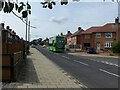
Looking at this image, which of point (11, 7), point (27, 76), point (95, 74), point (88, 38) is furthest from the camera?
point (88, 38)

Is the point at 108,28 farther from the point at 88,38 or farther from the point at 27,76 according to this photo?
the point at 27,76

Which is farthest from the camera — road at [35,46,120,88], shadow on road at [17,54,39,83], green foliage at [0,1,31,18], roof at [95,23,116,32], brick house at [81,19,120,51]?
roof at [95,23,116,32]

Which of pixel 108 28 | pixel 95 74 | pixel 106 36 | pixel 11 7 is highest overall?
pixel 108 28

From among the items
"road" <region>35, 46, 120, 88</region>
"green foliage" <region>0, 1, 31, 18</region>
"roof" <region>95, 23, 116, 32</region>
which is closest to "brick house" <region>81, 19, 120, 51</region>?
"roof" <region>95, 23, 116, 32</region>

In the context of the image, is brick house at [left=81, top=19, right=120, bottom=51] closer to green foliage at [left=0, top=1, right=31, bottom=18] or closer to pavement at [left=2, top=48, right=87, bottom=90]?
pavement at [left=2, top=48, right=87, bottom=90]

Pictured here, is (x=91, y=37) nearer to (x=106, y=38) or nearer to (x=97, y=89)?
(x=106, y=38)

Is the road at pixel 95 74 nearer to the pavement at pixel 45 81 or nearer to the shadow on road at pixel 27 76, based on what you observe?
the pavement at pixel 45 81

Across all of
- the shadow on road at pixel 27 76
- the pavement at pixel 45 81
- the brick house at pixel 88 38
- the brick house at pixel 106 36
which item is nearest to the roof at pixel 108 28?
the brick house at pixel 106 36

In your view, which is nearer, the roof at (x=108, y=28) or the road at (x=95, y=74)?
the road at (x=95, y=74)

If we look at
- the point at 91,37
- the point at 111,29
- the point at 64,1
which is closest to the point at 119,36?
the point at 111,29

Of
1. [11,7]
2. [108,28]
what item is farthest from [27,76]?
[108,28]

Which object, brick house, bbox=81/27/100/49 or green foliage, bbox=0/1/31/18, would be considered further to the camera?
brick house, bbox=81/27/100/49

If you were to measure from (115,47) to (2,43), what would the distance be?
178 feet

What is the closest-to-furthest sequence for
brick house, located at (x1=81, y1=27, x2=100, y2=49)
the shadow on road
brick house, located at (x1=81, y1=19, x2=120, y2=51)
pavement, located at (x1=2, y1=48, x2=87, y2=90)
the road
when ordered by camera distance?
pavement, located at (x1=2, y1=48, x2=87, y2=90) → the shadow on road → the road → brick house, located at (x1=81, y1=19, x2=120, y2=51) → brick house, located at (x1=81, y1=27, x2=100, y2=49)
